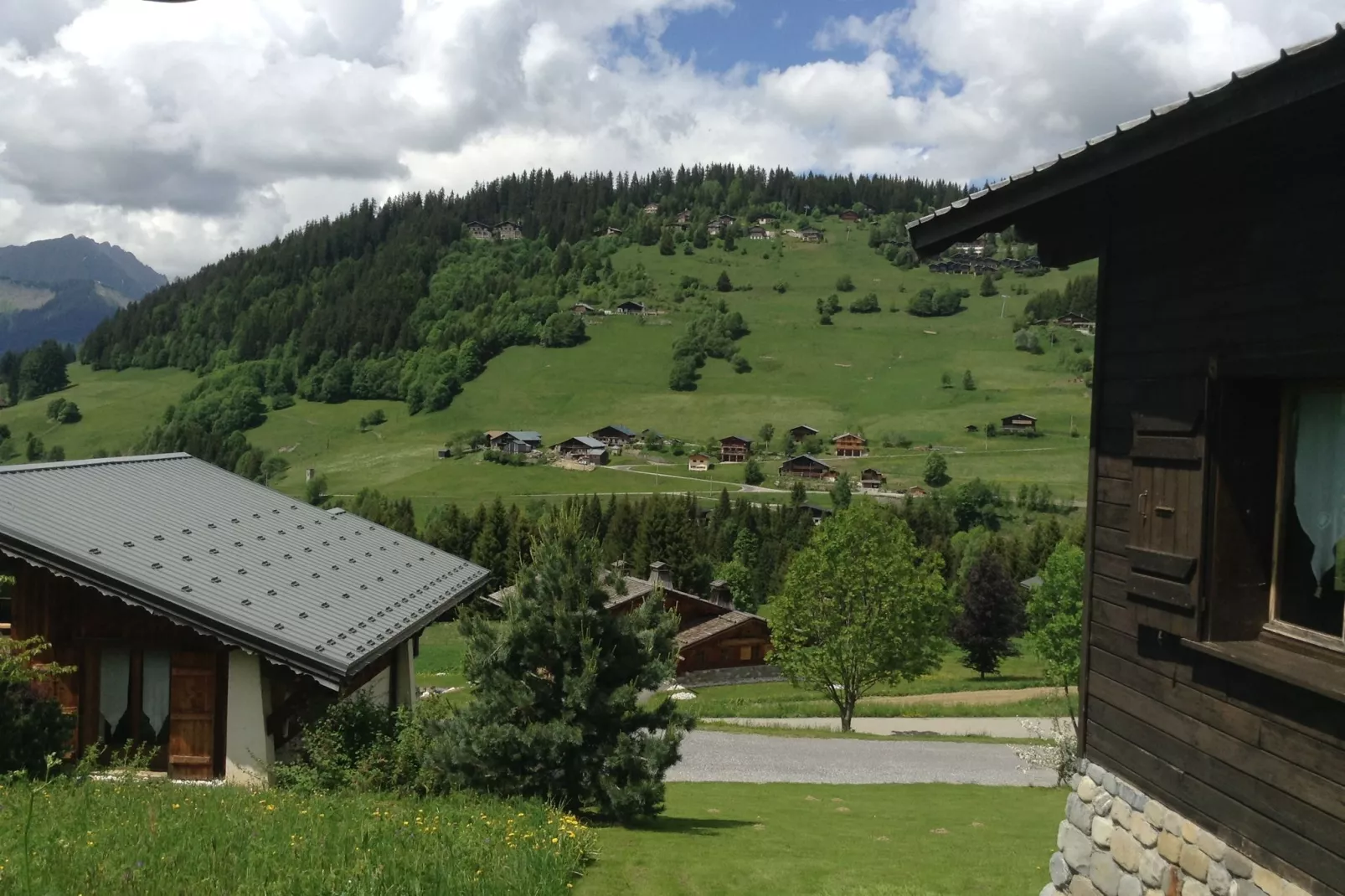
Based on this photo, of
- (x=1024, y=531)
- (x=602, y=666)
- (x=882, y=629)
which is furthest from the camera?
(x=1024, y=531)

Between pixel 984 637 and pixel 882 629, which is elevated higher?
pixel 882 629

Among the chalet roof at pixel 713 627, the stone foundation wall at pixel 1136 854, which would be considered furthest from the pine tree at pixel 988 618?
the stone foundation wall at pixel 1136 854

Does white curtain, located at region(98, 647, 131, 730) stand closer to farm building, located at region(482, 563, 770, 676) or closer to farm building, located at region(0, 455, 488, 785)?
farm building, located at region(0, 455, 488, 785)

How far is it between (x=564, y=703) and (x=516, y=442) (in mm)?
128148

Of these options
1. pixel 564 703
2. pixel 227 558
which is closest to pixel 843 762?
pixel 564 703

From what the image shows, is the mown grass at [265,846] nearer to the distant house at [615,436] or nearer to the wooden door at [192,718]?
the wooden door at [192,718]

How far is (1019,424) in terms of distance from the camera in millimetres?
133000

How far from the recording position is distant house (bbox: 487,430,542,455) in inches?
5408

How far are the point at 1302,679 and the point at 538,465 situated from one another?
12777 centimetres

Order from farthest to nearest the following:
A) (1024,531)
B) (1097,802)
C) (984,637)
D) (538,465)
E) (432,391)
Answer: (432,391)
(538,465)
(1024,531)
(984,637)
(1097,802)

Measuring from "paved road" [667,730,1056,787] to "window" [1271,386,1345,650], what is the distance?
18049 millimetres

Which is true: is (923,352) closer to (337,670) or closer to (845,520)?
(845,520)

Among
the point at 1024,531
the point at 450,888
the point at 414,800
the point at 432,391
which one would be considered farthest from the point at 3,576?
the point at 432,391

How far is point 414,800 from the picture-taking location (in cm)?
1133
